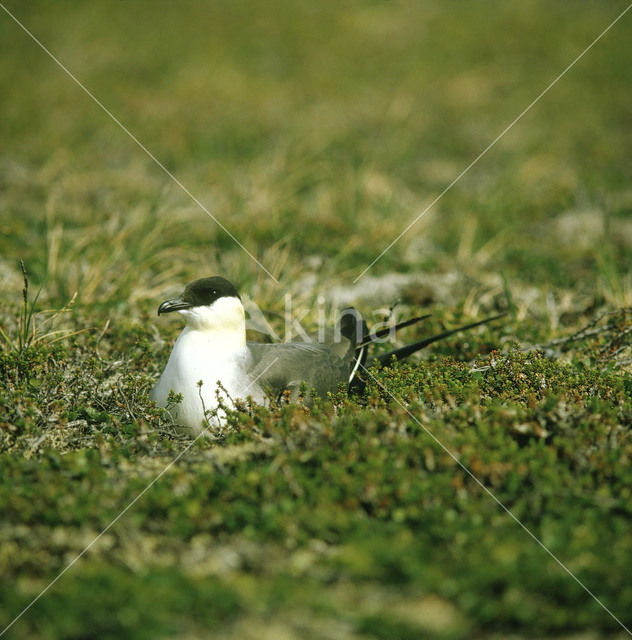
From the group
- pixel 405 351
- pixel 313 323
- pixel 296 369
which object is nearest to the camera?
pixel 296 369

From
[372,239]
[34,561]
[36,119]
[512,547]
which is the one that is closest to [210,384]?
[34,561]

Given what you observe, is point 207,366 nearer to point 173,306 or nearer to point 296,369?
point 173,306

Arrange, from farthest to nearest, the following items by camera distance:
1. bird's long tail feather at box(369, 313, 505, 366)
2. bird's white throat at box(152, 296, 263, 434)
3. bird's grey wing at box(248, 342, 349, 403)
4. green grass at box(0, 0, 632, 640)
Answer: bird's long tail feather at box(369, 313, 505, 366)
bird's grey wing at box(248, 342, 349, 403)
bird's white throat at box(152, 296, 263, 434)
green grass at box(0, 0, 632, 640)

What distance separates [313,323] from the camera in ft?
18.1

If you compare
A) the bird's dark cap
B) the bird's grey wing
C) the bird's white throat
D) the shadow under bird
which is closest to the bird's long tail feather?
the bird's grey wing

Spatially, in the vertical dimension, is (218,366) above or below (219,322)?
below

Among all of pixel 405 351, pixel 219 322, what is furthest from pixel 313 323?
pixel 219 322

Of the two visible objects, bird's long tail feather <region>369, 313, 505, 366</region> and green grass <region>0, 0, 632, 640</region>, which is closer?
green grass <region>0, 0, 632, 640</region>

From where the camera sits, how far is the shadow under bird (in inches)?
149

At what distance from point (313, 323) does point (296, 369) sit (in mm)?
1431

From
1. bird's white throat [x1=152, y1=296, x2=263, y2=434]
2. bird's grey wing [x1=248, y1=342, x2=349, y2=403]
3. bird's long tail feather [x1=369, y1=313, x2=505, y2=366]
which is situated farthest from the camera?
bird's long tail feather [x1=369, y1=313, x2=505, y2=366]

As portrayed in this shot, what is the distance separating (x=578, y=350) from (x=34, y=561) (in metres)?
4.00

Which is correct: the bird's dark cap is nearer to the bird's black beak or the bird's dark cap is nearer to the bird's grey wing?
the bird's black beak

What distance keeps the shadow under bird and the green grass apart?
0.52 ft
